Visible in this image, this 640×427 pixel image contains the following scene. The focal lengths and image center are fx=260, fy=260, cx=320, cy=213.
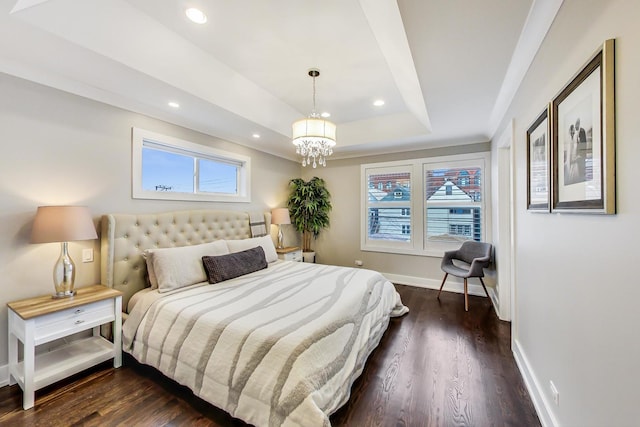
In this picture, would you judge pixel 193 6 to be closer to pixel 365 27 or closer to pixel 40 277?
pixel 365 27

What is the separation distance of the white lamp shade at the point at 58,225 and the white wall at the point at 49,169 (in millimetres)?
209

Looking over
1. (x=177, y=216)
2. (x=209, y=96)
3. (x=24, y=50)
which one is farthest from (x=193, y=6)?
(x=177, y=216)

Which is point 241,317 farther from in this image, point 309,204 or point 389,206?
point 389,206

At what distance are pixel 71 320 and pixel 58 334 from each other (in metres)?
0.11

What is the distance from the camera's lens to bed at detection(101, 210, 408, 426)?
1.49 metres

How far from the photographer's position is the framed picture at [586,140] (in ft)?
3.06

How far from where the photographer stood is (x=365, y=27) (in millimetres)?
2053

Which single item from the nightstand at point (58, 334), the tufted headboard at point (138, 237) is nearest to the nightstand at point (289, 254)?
the tufted headboard at point (138, 237)

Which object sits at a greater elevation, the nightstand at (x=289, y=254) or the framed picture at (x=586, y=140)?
the framed picture at (x=586, y=140)

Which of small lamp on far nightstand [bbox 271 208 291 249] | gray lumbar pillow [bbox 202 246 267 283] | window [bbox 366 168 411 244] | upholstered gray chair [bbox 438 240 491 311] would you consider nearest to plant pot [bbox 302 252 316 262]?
small lamp on far nightstand [bbox 271 208 291 249]

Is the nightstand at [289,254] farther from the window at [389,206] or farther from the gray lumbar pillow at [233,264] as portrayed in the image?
the window at [389,206]

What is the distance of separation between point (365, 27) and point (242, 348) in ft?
8.19

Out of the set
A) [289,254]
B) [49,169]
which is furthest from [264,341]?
[289,254]

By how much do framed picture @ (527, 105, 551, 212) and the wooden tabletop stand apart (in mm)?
3242
